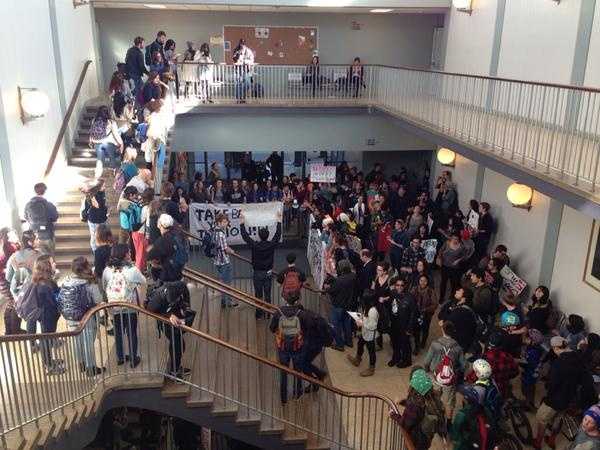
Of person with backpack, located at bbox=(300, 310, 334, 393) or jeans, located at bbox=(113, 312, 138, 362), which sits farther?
person with backpack, located at bbox=(300, 310, 334, 393)

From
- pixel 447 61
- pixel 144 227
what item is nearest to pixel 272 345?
pixel 144 227

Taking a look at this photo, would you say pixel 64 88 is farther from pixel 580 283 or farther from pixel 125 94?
pixel 580 283

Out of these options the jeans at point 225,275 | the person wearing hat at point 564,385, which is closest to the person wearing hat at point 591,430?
the person wearing hat at point 564,385

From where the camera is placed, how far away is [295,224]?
567 inches

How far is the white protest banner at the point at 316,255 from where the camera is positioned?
438 inches

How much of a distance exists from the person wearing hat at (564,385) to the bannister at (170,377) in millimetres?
1949

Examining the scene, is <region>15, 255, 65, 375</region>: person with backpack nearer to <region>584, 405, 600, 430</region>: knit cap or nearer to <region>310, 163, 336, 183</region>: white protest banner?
<region>584, 405, 600, 430</region>: knit cap

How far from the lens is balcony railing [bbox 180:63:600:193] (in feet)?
27.5

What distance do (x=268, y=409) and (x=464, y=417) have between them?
276cm

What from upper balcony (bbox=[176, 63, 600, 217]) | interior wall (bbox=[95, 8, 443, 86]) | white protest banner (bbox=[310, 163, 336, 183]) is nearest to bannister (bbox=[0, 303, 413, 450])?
upper balcony (bbox=[176, 63, 600, 217])

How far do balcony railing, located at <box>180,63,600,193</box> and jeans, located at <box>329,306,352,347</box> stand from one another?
371 centimetres

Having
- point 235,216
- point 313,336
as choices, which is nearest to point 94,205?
point 313,336

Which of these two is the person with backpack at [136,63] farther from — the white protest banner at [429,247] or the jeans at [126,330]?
the jeans at [126,330]

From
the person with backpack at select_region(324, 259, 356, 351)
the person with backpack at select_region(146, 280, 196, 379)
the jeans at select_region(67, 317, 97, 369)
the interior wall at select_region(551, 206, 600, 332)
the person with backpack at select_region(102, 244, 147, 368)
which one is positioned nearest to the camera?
the jeans at select_region(67, 317, 97, 369)
